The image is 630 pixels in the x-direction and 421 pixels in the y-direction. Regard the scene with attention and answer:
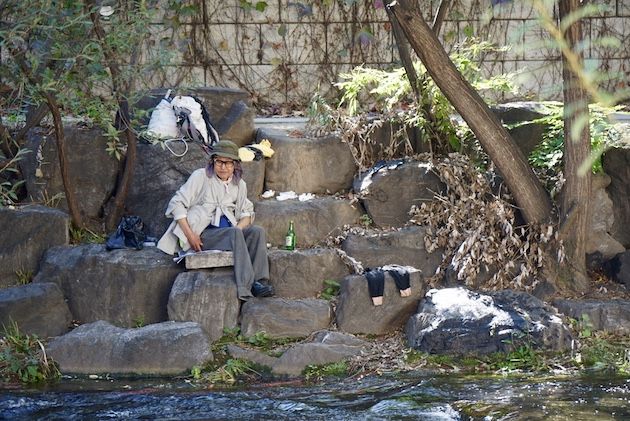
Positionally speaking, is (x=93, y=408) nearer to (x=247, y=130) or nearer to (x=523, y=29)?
(x=247, y=130)

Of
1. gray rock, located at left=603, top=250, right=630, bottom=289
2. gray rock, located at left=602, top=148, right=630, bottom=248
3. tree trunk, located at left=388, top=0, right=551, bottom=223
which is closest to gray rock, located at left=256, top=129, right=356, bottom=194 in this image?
tree trunk, located at left=388, top=0, right=551, bottom=223

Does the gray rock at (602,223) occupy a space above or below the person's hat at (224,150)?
below

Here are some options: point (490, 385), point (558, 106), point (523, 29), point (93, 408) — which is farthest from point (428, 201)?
point (523, 29)

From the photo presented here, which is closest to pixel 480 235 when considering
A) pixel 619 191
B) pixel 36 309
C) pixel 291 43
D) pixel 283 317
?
pixel 619 191

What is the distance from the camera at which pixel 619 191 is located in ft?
29.2

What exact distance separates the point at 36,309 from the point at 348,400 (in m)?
3.03

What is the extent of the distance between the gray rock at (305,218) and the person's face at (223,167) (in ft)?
2.60

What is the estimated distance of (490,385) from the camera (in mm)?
6594

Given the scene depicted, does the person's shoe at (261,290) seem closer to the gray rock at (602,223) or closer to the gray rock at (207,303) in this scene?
the gray rock at (207,303)

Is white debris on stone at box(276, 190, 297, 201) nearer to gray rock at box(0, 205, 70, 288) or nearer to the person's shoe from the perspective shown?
the person's shoe

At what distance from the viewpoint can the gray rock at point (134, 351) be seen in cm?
721

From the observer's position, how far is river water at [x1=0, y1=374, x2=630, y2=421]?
19.4 feet

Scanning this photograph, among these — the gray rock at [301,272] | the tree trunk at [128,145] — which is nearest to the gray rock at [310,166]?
the gray rock at [301,272]

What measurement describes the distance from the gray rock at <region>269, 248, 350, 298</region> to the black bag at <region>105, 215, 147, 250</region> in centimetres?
123
